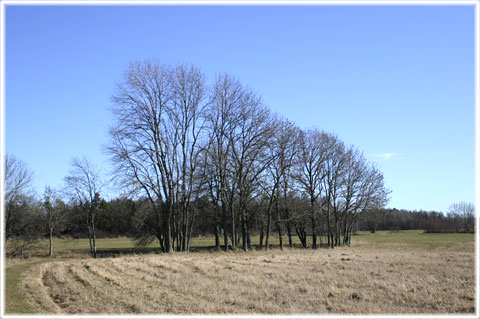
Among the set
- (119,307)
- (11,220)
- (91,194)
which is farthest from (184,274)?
(11,220)

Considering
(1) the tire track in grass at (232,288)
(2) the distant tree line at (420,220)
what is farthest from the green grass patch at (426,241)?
(1) the tire track in grass at (232,288)

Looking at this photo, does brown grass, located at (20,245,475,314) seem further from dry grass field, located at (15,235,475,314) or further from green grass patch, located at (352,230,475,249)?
green grass patch, located at (352,230,475,249)

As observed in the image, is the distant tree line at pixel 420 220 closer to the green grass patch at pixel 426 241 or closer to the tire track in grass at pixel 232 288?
the green grass patch at pixel 426 241

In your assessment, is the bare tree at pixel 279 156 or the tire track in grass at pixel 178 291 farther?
the bare tree at pixel 279 156

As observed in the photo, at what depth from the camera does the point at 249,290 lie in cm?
1259

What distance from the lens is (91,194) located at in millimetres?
36531

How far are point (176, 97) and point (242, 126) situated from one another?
5.99 meters

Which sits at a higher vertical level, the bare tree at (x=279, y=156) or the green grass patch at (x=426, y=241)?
the bare tree at (x=279, y=156)

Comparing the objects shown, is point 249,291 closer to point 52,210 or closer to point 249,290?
point 249,290

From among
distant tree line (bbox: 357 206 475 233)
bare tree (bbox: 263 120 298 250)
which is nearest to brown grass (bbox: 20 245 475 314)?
bare tree (bbox: 263 120 298 250)

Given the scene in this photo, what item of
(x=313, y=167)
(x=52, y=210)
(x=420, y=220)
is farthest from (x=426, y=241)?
(x=420, y=220)

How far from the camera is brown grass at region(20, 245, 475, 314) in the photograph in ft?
34.1

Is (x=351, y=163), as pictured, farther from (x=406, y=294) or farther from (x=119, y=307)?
(x=119, y=307)

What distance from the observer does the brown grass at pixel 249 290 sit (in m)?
10.4
